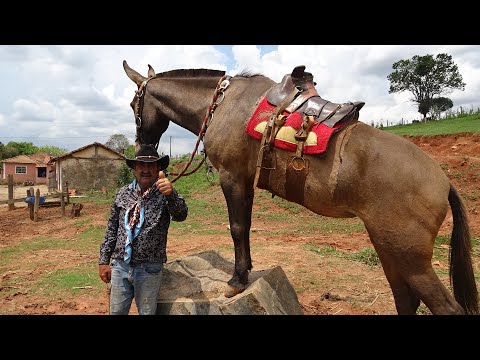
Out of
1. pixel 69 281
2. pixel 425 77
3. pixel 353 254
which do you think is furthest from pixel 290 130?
pixel 425 77

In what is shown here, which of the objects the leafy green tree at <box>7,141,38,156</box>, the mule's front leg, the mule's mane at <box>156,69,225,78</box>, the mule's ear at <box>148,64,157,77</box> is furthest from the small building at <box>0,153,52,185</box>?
the mule's front leg

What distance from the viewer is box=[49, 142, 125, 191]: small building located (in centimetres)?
2966

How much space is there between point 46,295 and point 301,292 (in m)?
4.25

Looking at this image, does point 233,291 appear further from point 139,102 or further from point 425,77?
point 425,77

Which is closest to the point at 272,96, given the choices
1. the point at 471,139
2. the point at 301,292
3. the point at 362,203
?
the point at 362,203

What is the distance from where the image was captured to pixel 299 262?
7.28m

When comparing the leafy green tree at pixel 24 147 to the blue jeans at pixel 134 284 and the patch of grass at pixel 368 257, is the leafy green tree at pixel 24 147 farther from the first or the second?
the blue jeans at pixel 134 284

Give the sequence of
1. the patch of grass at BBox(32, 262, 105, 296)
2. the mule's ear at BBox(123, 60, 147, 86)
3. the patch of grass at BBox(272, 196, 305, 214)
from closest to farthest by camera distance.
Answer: the mule's ear at BBox(123, 60, 147, 86), the patch of grass at BBox(32, 262, 105, 296), the patch of grass at BBox(272, 196, 305, 214)

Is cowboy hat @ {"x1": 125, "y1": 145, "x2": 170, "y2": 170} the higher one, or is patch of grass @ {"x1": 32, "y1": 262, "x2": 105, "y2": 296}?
cowboy hat @ {"x1": 125, "y1": 145, "x2": 170, "y2": 170}

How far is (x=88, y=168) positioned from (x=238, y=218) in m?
29.6

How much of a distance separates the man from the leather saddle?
139cm

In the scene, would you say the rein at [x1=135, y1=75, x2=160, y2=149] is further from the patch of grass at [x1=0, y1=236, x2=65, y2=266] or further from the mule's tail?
the patch of grass at [x1=0, y1=236, x2=65, y2=266]

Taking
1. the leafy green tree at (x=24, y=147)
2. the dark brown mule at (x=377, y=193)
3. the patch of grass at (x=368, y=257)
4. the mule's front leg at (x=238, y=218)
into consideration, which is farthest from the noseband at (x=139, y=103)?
the leafy green tree at (x=24, y=147)

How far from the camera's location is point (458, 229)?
3281 mm
